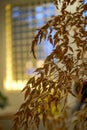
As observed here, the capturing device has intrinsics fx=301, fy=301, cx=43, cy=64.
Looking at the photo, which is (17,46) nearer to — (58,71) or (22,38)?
(22,38)

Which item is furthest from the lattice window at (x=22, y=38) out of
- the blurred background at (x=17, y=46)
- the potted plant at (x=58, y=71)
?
the potted plant at (x=58, y=71)

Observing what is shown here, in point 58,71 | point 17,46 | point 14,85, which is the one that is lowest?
point 58,71

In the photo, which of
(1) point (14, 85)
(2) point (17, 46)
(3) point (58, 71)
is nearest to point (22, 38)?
(2) point (17, 46)

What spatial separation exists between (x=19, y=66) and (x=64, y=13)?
303cm

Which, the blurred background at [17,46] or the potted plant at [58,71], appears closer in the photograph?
the potted plant at [58,71]

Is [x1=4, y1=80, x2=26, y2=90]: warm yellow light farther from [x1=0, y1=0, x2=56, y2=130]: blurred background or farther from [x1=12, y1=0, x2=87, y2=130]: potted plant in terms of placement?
[x1=12, y1=0, x2=87, y2=130]: potted plant

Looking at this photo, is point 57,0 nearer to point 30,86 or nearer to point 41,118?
point 30,86

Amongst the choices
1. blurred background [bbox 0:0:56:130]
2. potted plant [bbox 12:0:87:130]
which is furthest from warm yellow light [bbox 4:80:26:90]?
potted plant [bbox 12:0:87:130]

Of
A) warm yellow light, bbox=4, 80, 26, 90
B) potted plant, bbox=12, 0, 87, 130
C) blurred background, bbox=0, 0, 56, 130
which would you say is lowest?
potted plant, bbox=12, 0, 87, 130

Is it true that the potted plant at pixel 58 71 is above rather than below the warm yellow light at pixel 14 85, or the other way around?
below

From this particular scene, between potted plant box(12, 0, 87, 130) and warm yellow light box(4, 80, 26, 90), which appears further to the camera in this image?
warm yellow light box(4, 80, 26, 90)

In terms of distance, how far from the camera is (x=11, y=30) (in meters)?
4.02

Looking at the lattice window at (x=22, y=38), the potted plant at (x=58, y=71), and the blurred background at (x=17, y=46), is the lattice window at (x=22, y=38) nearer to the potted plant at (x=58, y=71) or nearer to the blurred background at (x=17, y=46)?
the blurred background at (x=17, y=46)

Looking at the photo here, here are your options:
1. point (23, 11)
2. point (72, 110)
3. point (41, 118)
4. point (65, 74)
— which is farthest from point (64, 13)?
point (23, 11)
